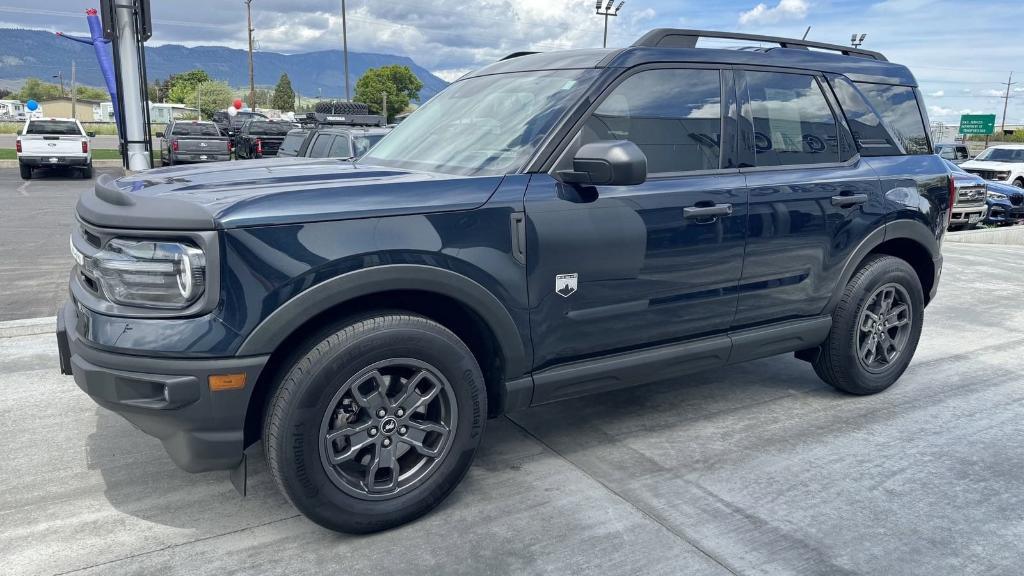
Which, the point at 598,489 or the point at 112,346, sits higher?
the point at 112,346

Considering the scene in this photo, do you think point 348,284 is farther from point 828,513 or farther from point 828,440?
point 828,440

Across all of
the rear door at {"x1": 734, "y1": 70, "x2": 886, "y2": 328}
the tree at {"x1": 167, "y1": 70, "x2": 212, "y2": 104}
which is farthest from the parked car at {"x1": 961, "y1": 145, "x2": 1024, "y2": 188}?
the tree at {"x1": 167, "y1": 70, "x2": 212, "y2": 104}

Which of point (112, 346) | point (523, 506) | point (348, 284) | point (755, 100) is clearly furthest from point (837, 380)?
point (112, 346)

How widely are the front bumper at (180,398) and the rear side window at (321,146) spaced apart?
9.36 meters

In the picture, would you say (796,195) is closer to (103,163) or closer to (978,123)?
(103,163)

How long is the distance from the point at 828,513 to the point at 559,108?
2090 mm

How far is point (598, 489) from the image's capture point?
135 inches

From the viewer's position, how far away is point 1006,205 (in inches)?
640

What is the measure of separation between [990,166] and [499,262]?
2121 centimetres

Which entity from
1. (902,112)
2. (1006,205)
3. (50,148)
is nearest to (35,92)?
(50,148)

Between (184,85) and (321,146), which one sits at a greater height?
(184,85)

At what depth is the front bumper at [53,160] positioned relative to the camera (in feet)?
66.3

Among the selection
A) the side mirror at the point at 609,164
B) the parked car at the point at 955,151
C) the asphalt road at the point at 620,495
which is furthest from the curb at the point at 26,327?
the parked car at the point at 955,151

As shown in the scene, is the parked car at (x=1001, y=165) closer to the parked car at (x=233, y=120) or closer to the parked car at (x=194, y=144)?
the parked car at (x=194, y=144)
